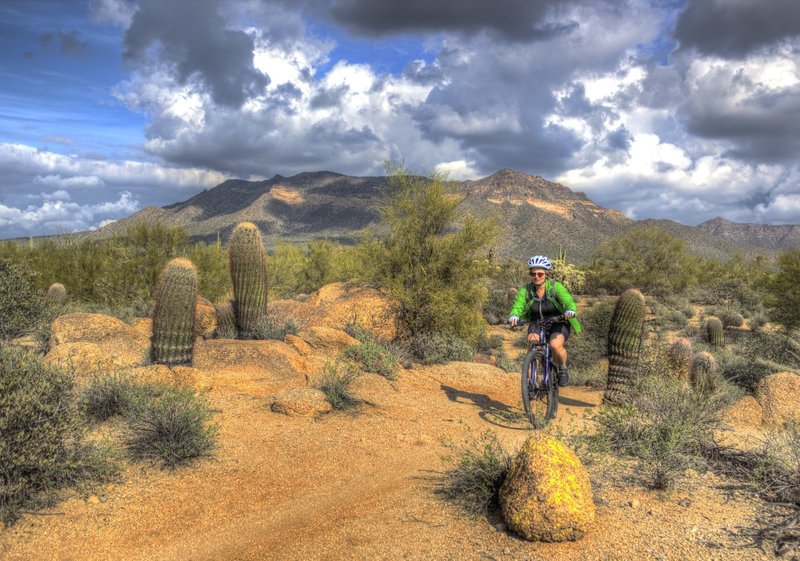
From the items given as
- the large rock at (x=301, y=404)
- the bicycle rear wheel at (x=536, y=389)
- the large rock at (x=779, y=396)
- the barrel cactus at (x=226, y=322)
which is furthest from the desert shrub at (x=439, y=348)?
the large rock at (x=779, y=396)

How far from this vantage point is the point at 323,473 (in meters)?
6.02

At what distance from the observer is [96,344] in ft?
33.9

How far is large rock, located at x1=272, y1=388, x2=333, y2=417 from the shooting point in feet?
26.4

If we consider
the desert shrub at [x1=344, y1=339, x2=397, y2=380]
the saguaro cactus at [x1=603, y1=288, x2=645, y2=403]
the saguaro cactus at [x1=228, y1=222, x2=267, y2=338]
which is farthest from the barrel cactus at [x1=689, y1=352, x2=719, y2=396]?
the saguaro cactus at [x1=228, y1=222, x2=267, y2=338]

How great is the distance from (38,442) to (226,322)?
8733 millimetres

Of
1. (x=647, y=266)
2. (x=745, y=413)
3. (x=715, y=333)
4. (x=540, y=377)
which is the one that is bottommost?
(x=715, y=333)

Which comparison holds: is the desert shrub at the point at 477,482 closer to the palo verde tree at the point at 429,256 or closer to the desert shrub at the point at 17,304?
the palo verde tree at the point at 429,256

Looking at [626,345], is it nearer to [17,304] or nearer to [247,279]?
[247,279]

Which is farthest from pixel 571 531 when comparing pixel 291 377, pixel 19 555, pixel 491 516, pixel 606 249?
pixel 606 249

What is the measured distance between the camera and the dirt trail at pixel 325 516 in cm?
412

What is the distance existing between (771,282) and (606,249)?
1976 centimetres

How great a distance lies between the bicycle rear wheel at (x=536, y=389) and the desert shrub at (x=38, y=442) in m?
4.91

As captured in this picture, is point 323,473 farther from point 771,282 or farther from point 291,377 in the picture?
point 771,282

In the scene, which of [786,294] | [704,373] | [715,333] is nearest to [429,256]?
[704,373]
